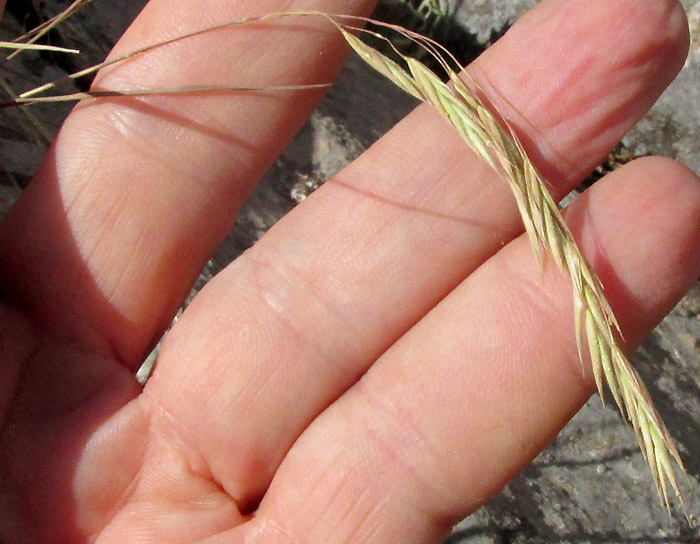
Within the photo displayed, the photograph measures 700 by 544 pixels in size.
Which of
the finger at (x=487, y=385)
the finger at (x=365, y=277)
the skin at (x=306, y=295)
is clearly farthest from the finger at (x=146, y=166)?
the finger at (x=487, y=385)

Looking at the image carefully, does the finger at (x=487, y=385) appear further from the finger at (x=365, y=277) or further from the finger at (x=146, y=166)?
the finger at (x=146, y=166)

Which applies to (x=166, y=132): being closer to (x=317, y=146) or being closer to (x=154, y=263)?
(x=154, y=263)

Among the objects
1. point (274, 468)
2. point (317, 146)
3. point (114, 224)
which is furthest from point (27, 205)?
point (317, 146)

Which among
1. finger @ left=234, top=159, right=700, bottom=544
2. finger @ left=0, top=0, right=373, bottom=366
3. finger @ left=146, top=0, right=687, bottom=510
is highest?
finger @ left=0, top=0, right=373, bottom=366

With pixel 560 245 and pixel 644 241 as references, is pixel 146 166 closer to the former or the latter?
pixel 560 245

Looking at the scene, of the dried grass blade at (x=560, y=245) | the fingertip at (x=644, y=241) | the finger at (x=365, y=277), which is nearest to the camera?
the dried grass blade at (x=560, y=245)

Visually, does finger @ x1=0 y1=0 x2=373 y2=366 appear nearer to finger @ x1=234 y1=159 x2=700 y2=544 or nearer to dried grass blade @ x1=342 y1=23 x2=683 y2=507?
dried grass blade @ x1=342 y1=23 x2=683 y2=507

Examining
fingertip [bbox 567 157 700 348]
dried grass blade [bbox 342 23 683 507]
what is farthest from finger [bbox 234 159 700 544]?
dried grass blade [bbox 342 23 683 507]
